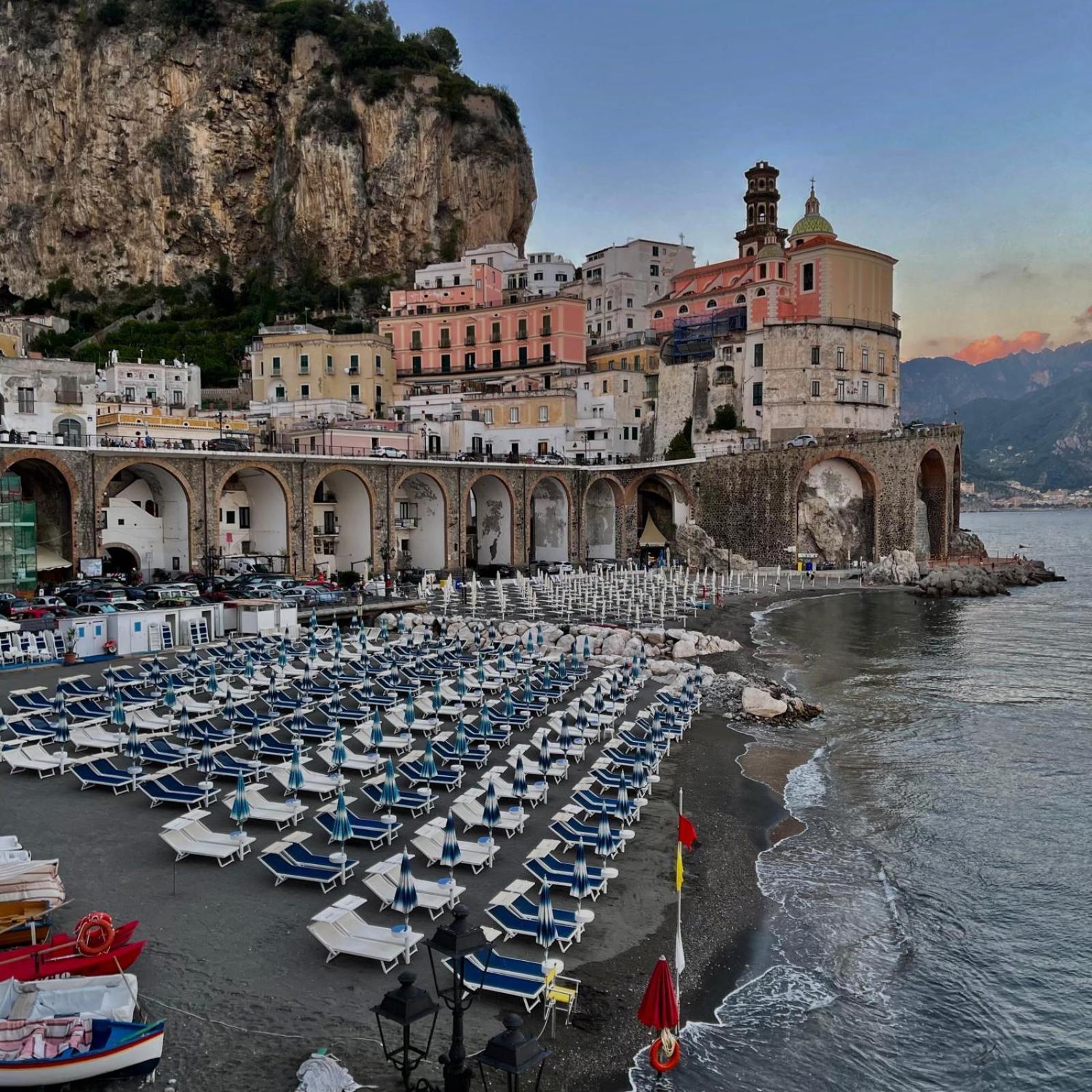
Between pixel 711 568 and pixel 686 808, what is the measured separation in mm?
42092

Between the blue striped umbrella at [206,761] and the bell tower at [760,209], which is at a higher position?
the bell tower at [760,209]

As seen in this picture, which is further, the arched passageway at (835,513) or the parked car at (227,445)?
the arched passageway at (835,513)

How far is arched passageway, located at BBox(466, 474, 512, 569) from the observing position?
57.4 meters

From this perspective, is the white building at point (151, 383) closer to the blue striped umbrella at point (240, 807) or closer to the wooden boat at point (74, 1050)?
the blue striped umbrella at point (240, 807)

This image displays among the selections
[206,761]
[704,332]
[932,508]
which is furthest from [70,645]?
[932,508]

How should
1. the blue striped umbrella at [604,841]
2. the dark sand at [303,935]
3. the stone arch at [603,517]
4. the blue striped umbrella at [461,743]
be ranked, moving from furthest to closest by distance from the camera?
the stone arch at [603,517] → the blue striped umbrella at [461,743] → the blue striped umbrella at [604,841] → the dark sand at [303,935]

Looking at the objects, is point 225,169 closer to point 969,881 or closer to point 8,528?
point 8,528

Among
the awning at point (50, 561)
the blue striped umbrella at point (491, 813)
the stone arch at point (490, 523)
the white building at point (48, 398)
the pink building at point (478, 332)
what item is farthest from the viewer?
the pink building at point (478, 332)

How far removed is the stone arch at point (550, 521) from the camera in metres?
60.7

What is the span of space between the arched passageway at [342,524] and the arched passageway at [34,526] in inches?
491

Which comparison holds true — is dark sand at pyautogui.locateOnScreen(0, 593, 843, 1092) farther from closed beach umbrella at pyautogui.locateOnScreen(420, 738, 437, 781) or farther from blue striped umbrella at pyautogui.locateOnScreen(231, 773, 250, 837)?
closed beach umbrella at pyautogui.locateOnScreen(420, 738, 437, 781)

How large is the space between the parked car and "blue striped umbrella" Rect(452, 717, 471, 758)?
28869 mm

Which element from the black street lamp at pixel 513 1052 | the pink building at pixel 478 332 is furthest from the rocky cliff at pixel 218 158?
the black street lamp at pixel 513 1052

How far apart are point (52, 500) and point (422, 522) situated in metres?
20.3
